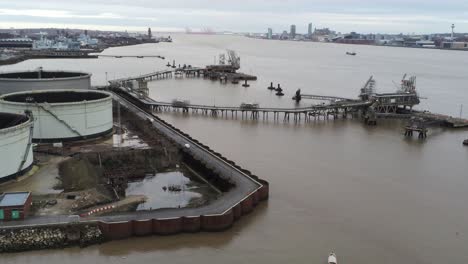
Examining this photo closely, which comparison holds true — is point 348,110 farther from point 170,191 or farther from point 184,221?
point 184,221

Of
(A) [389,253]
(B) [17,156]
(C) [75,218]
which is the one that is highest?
(B) [17,156]

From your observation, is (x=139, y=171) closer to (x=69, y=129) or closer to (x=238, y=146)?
(x=69, y=129)

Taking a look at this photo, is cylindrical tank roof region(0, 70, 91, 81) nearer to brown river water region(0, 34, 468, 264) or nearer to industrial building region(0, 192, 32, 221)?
brown river water region(0, 34, 468, 264)

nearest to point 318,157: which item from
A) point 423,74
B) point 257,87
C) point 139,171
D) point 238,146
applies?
point 238,146

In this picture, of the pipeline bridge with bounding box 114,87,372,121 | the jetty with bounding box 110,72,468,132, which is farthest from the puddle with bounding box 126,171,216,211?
the jetty with bounding box 110,72,468,132

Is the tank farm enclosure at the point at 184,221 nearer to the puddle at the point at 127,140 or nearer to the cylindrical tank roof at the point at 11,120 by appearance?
the puddle at the point at 127,140

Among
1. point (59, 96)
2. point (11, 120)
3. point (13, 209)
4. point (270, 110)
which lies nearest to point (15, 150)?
point (11, 120)
